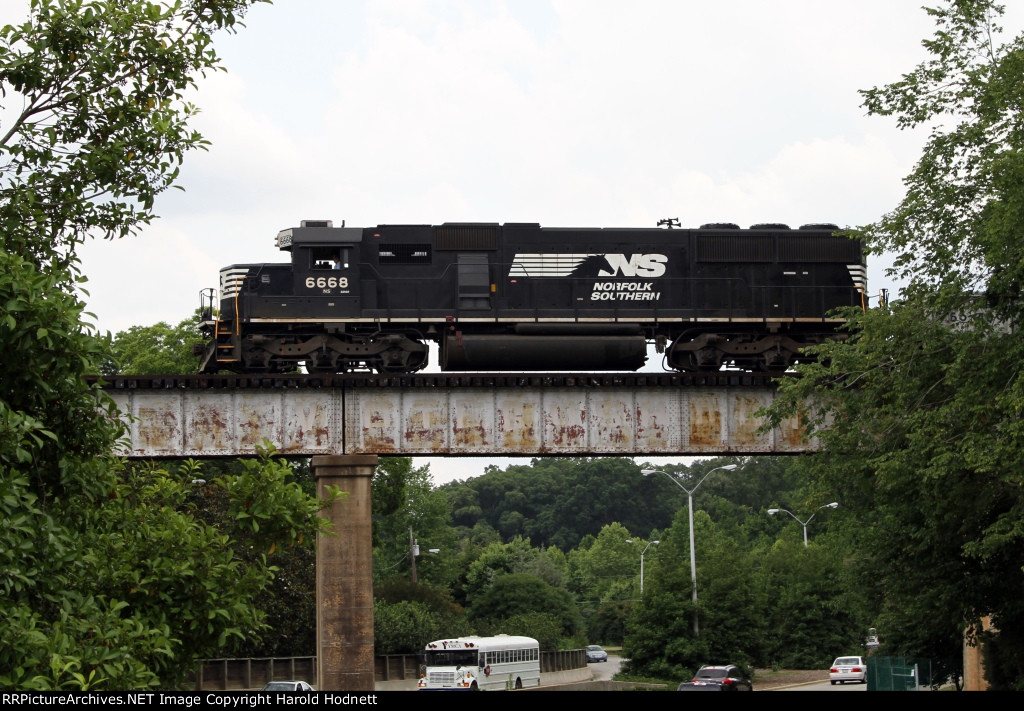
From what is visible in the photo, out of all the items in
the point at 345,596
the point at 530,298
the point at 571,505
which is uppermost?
the point at 530,298

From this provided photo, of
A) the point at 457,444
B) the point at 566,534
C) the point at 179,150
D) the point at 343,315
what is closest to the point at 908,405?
the point at 457,444

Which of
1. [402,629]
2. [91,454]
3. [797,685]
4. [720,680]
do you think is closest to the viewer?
[91,454]

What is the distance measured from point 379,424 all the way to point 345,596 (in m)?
4.72

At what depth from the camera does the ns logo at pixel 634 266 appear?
3603cm

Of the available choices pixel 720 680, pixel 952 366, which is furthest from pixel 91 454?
pixel 720 680

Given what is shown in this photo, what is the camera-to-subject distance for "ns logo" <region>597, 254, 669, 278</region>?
36.0 m

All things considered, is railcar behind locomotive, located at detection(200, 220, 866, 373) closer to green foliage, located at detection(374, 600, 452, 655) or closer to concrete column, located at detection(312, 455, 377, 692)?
concrete column, located at detection(312, 455, 377, 692)

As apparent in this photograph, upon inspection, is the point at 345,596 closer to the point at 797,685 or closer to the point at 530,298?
the point at 530,298

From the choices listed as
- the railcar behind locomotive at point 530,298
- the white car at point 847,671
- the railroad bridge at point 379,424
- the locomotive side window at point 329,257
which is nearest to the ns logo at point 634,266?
the railcar behind locomotive at point 530,298

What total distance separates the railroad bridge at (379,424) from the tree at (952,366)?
13.1 ft

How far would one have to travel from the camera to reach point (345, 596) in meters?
30.5

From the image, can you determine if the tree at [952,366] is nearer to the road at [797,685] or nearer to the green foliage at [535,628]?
the road at [797,685]

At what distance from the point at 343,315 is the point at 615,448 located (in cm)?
883

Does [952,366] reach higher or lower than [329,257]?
lower
